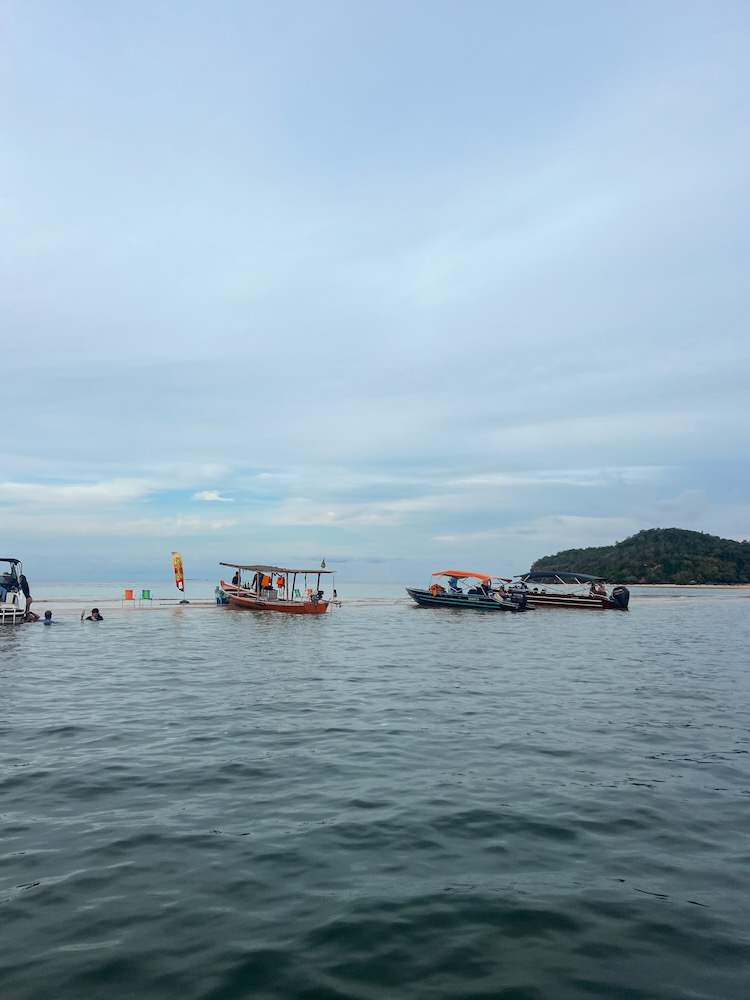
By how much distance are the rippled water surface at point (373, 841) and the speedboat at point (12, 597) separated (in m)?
26.9

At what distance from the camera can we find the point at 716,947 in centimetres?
611

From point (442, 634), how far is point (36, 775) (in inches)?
1155

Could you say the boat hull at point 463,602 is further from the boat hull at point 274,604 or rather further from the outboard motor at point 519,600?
the boat hull at point 274,604

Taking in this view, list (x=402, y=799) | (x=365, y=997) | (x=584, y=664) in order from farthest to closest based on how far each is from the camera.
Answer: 1. (x=584, y=664)
2. (x=402, y=799)
3. (x=365, y=997)

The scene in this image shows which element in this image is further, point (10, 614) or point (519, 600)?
point (519, 600)

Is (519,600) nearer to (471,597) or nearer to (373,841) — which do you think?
(471,597)

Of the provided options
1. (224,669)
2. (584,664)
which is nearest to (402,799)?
(224,669)

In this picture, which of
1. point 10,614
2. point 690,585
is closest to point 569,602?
point 10,614

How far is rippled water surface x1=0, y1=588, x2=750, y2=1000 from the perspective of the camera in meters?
5.82

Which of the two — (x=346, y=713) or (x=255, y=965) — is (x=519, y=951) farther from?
(x=346, y=713)

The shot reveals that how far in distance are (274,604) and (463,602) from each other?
19208 mm

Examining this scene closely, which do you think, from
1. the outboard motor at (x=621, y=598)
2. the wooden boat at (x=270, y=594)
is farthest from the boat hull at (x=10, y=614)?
the outboard motor at (x=621, y=598)

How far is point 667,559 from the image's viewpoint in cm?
13838

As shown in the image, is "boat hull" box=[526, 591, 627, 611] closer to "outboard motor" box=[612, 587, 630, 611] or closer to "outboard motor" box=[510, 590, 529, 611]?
"outboard motor" box=[612, 587, 630, 611]
